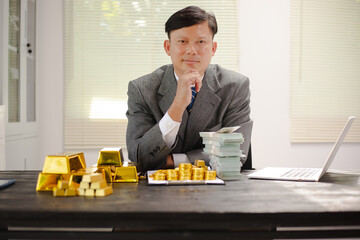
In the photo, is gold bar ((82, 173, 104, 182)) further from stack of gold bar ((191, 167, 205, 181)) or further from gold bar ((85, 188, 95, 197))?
stack of gold bar ((191, 167, 205, 181))

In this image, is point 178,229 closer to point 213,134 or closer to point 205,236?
point 205,236

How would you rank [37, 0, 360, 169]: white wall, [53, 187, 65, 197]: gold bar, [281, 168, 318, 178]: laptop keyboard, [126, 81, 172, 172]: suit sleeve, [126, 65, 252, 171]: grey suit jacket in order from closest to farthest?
[53, 187, 65, 197]: gold bar < [281, 168, 318, 178]: laptop keyboard < [126, 81, 172, 172]: suit sleeve < [126, 65, 252, 171]: grey suit jacket < [37, 0, 360, 169]: white wall

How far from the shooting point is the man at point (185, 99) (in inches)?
67.7

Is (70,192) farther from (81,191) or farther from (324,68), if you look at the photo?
(324,68)

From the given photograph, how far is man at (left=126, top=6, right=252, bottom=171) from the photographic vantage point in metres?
1.72

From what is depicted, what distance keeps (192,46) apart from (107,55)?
265 centimetres

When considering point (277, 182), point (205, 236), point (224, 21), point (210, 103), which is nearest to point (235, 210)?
point (205, 236)

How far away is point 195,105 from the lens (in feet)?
6.53

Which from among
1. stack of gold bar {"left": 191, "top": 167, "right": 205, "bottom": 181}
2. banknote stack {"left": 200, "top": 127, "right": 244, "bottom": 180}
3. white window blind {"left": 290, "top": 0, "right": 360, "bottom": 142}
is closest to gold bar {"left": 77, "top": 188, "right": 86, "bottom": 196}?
stack of gold bar {"left": 191, "top": 167, "right": 205, "bottom": 181}

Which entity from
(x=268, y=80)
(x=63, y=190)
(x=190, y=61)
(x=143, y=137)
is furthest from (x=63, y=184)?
(x=268, y=80)

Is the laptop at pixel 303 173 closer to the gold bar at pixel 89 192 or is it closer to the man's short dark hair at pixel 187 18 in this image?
the gold bar at pixel 89 192

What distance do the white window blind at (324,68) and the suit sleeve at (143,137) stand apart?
Answer: 2.90 m

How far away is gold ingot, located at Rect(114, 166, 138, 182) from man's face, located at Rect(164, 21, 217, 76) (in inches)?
32.2

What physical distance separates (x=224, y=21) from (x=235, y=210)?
12.6 ft
